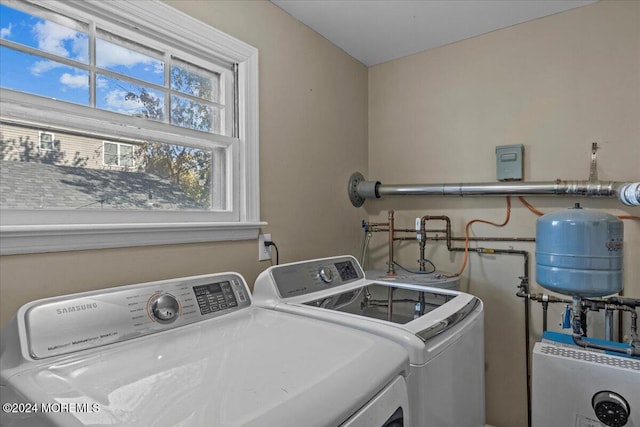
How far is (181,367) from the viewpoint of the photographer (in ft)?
2.59

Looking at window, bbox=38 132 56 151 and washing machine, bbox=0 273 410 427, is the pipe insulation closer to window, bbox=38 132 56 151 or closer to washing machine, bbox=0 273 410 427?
washing machine, bbox=0 273 410 427

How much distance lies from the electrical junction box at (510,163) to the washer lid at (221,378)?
149 cm

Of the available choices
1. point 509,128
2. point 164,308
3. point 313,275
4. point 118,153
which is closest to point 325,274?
point 313,275

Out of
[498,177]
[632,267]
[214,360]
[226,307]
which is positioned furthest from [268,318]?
[632,267]

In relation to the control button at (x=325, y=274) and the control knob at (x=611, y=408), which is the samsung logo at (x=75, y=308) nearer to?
the control button at (x=325, y=274)

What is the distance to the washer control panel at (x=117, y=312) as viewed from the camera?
0.84 metres

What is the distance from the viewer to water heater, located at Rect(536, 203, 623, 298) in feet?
4.39

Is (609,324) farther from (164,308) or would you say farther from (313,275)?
(164,308)

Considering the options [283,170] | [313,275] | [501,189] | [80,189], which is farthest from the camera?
[501,189]

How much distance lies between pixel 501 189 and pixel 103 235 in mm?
1917

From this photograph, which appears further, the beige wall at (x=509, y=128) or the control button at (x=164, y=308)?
the beige wall at (x=509, y=128)

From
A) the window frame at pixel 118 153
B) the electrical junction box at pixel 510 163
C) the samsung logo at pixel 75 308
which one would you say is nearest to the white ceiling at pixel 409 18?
the electrical junction box at pixel 510 163

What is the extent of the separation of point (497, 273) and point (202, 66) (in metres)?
1.94

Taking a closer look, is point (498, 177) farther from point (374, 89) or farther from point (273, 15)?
point (273, 15)
